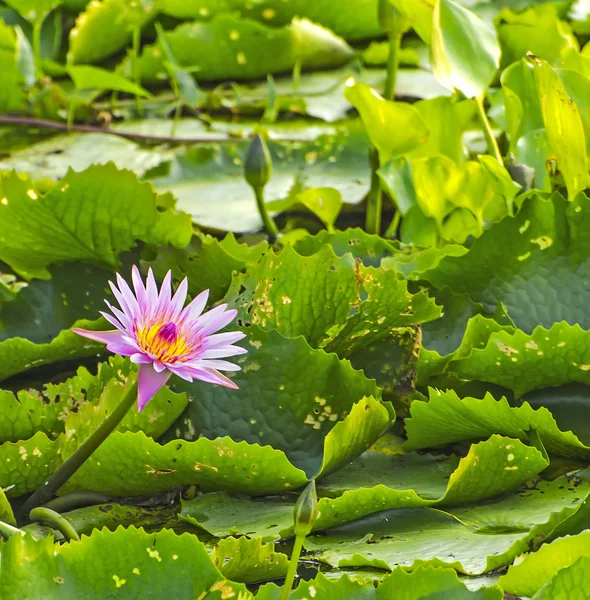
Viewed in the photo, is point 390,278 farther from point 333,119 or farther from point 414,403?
point 333,119

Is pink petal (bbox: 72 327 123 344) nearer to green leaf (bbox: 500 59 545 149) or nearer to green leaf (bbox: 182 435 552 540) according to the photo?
green leaf (bbox: 182 435 552 540)

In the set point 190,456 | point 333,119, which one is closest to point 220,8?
point 333,119

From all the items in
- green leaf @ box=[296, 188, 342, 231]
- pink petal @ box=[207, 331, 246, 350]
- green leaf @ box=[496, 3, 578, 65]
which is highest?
green leaf @ box=[496, 3, 578, 65]

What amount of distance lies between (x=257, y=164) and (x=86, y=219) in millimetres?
313

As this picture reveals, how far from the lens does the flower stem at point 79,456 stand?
2.35ft

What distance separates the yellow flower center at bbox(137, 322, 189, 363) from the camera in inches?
27.5

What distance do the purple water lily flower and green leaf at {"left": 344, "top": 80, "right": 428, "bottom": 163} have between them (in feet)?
1.72

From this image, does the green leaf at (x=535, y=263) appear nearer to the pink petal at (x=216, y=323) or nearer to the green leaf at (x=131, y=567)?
the pink petal at (x=216, y=323)

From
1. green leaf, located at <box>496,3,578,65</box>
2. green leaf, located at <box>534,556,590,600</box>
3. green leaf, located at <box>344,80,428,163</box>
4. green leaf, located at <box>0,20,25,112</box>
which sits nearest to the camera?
green leaf, located at <box>534,556,590,600</box>

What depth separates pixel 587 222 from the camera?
3.28ft

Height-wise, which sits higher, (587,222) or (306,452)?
(587,222)

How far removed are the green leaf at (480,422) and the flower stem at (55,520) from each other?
0.99 feet

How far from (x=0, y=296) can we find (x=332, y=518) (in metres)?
0.50

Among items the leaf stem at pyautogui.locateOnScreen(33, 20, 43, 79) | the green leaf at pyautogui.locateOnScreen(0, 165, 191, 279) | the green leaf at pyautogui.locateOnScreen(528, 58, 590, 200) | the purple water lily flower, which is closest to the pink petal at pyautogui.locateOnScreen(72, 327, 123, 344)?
the purple water lily flower
